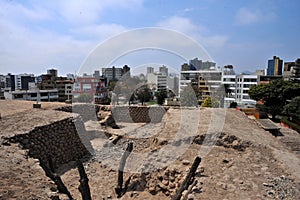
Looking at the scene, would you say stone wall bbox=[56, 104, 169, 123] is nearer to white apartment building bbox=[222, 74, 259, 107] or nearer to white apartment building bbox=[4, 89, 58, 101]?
white apartment building bbox=[4, 89, 58, 101]

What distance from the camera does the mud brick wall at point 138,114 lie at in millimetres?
12203

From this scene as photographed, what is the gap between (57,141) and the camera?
651cm

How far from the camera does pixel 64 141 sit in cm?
679

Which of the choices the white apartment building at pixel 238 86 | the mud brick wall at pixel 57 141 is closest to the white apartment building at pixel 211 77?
the white apartment building at pixel 238 86

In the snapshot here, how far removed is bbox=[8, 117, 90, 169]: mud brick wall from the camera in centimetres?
551

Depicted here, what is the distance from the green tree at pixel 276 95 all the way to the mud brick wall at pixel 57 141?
1596 cm

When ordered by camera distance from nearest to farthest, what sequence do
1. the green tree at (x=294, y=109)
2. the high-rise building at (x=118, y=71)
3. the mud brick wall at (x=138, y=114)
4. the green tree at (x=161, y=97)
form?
1. the mud brick wall at (x=138, y=114)
2. the high-rise building at (x=118, y=71)
3. the green tree at (x=294, y=109)
4. the green tree at (x=161, y=97)

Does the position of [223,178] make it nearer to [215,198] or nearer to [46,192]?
[215,198]

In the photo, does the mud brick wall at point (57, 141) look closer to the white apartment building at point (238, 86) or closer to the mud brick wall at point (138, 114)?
the mud brick wall at point (138, 114)

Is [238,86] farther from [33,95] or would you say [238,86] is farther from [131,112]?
[33,95]

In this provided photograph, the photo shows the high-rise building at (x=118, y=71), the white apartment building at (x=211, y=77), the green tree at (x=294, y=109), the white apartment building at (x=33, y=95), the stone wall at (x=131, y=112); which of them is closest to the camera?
the stone wall at (x=131, y=112)

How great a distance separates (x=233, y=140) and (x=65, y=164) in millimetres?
4981

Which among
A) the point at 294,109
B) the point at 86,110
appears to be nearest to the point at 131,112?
the point at 86,110

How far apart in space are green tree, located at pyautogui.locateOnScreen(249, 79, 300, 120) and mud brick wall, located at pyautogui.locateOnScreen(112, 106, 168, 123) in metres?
10.8
